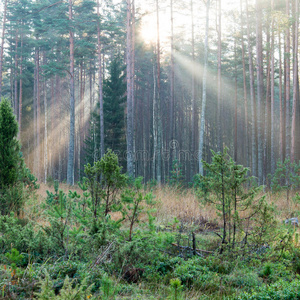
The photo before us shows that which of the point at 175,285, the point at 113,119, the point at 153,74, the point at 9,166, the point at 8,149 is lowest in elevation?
the point at 175,285

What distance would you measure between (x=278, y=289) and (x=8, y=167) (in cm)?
574

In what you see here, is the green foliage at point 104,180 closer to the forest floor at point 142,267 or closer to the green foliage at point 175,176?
the forest floor at point 142,267

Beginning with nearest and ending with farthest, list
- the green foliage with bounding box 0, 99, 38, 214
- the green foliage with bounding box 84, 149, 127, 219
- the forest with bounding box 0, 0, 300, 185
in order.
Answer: the green foliage with bounding box 84, 149, 127, 219, the green foliage with bounding box 0, 99, 38, 214, the forest with bounding box 0, 0, 300, 185

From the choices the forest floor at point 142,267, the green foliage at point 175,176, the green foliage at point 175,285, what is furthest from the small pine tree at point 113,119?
the green foliage at point 175,285

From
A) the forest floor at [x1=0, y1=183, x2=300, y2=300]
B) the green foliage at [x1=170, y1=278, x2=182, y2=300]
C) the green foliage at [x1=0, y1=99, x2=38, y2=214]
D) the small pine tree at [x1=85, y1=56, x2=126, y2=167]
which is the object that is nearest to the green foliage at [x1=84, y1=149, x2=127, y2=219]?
the forest floor at [x1=0, y1=183, x2=300, y2=300]

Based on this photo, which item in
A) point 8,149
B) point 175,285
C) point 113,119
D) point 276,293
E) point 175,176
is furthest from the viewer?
point 113,119

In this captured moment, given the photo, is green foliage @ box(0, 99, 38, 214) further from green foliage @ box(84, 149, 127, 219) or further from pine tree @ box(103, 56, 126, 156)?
pine tree @ box(103, 56, 126, 156)

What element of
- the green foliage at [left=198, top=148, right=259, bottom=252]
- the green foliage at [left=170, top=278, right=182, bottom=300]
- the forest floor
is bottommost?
the forest floor

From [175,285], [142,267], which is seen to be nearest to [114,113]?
[142,267]

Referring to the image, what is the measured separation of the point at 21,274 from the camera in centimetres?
309

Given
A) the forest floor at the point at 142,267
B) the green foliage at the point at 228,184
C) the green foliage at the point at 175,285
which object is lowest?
the forest floor at the point at 142,267

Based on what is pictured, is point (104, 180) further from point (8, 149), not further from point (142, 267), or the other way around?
point (8, 149)

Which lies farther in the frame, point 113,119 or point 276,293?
point 113,119

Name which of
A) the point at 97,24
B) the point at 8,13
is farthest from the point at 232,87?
the point at 8,13
